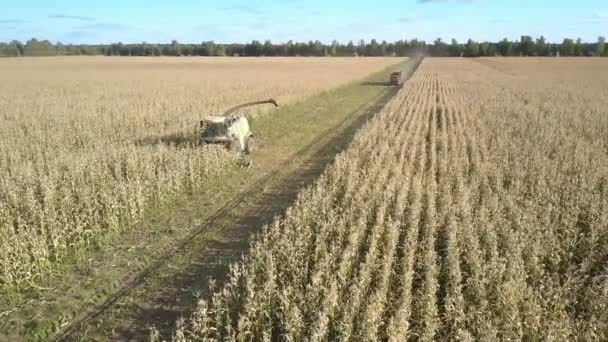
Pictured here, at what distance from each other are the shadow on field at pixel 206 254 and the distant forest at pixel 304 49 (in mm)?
132997

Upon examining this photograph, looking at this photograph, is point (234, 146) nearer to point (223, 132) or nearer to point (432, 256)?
point (223, 132)

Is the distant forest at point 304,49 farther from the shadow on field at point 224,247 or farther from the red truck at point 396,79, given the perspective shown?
the shadow on field at point 224,247

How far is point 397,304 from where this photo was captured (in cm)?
595

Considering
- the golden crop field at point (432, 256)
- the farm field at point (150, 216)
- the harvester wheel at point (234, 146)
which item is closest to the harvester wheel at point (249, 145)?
the farm field at point (150, 216)

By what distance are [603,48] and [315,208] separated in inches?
5451

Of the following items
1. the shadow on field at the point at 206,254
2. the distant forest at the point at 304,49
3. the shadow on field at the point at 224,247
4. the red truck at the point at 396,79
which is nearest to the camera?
the shadow on field at the point at 206,254

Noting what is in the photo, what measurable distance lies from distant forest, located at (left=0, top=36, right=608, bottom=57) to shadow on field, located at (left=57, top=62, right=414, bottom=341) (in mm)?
132997

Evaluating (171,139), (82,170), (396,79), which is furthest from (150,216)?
(396,79)

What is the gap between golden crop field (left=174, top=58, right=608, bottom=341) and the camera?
5602mm

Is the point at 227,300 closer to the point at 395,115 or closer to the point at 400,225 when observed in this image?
the point at 400,225

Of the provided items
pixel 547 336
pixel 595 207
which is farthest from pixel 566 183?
pixel 547 336

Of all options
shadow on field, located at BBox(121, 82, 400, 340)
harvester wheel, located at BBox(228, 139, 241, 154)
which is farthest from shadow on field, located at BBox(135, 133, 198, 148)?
shadow on field, located at BBox(121, 82, 400, 340)

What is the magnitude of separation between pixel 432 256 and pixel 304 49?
151169 millimetres

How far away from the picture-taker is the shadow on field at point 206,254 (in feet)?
20.2
